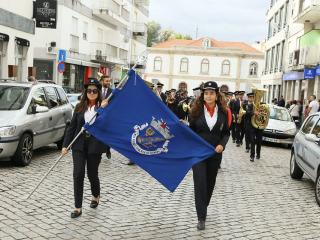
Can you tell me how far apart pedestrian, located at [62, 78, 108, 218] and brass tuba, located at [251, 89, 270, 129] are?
298 inches

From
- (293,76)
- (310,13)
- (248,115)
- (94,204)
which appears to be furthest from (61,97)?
(293,76)

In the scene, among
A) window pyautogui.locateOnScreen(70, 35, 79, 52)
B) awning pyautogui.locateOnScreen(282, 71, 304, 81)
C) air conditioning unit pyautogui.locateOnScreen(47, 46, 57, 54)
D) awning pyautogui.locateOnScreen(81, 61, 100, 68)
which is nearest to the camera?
awning pyautogui.locateOnScreen(282, 71, 304, 81)

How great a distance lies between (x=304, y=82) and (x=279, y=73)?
31.1 ft

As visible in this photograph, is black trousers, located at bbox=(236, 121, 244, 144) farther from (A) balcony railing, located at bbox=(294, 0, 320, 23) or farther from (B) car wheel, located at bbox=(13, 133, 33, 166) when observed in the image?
(A) balcony railing, located at bbox=(294, 0, 320, 23)

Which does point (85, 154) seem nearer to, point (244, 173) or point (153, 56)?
point (244, 173)

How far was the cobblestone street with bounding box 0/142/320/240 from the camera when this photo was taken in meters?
6.07

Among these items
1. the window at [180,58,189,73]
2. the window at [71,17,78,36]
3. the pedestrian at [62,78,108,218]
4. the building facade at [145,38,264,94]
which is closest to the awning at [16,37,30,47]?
the window at [71,17,78,36]

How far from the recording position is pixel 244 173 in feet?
36.7

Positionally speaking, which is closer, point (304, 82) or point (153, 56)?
point (304, 82)

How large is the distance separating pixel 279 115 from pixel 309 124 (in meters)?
9.34

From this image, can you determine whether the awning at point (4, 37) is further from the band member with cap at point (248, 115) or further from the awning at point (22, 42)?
the band member with cap at point (248, 115)

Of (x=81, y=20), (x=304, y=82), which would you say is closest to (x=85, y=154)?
(x=304, y=82)

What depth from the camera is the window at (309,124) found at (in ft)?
33.4

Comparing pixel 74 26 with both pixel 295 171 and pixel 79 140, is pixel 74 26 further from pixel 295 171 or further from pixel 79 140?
A: pixel 79 140
